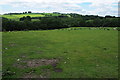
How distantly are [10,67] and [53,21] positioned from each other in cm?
5959

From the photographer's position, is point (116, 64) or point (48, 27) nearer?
point (116, 64)

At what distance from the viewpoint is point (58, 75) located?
977cm

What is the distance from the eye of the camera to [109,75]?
32.5ft

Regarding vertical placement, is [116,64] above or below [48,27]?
below

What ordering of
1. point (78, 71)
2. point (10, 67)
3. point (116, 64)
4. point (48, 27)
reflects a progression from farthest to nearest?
point (48, 27) < point (116, 64) < point (10, 67) < point (78, 71)

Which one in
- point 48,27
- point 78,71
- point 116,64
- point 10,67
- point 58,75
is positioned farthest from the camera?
point 48,27

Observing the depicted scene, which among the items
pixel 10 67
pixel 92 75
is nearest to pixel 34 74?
pixel 10 67

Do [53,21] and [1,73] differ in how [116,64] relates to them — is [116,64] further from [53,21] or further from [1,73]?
[53,21]

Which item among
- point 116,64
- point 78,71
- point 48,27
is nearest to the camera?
point 78,71

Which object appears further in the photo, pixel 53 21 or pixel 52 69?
pixel 53 21

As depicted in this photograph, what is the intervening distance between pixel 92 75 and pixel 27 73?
13.2 ft

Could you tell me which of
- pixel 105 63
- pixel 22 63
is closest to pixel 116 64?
pixel 105 63

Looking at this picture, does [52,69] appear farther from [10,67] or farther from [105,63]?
[105,63]

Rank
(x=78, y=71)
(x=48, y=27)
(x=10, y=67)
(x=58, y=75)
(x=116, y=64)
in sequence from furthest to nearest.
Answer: (x=48, y=27) < (x=116, y=64) < (x=10, y=67) < (x=78, y=71) < (x=58, y=75)
